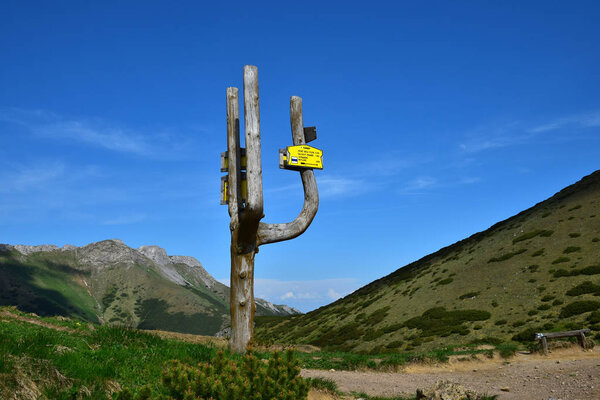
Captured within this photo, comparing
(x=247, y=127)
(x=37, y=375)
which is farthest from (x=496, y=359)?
(x=37, y=375)

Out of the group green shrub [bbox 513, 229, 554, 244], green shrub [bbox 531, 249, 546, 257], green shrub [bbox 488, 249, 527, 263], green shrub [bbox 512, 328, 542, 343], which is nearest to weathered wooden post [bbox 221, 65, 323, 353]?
green shrub [bbox 512, 328, 542, 343]

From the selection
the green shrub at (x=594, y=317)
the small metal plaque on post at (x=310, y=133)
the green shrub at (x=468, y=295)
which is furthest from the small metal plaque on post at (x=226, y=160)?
the green shrub at (x=468, y=295)

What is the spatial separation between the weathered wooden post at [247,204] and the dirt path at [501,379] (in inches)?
176

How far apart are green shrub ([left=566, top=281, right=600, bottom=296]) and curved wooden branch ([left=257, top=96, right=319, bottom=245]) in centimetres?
3210

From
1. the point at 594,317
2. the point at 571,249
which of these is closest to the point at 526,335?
the point at 594,317

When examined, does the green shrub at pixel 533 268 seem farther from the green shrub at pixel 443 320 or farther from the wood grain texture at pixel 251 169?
the wood grain texture at pixel 251 169

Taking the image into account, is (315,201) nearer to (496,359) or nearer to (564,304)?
(496,359)

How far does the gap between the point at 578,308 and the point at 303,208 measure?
29.0 m

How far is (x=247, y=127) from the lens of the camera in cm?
1133

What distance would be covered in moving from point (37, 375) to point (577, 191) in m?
72.9

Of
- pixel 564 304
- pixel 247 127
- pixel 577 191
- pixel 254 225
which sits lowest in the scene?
pixel 564 304

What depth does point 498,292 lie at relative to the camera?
138 ft

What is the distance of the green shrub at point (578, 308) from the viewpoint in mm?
31031

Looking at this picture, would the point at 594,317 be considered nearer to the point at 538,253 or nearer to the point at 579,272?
the point at 579,272
